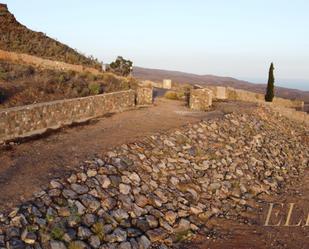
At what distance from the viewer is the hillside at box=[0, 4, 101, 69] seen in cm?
3419

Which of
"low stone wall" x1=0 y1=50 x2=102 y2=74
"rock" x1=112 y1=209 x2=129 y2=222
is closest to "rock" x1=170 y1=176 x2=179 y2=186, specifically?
"rock" x1=112 y1=209 x2=129 y2=222

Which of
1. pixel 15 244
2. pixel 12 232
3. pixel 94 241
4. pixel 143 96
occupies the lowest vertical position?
pixel 94 241

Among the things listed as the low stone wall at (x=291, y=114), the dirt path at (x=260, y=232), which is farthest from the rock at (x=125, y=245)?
the low stone wall at (x=291, y=114)

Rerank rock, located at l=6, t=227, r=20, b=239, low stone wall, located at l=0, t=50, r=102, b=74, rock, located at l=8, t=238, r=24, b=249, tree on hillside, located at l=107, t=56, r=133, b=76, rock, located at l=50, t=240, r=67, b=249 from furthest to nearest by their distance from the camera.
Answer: tree on hillside, located at l=107, t=56, r=133, b=76, low stone wall, located at l=0, t=50, r=102, b=74, rock, located at l=50, t=240, r=67, b=249, rock, located at l=6, t=227, r=20, b=239, rock, located at l=8, t=238, r=24, b=249

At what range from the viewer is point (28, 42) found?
37469 mm

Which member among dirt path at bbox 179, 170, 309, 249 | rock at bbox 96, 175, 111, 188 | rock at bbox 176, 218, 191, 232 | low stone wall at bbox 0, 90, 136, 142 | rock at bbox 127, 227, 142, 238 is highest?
low stone wall at bbox 0, 90, 136, 142

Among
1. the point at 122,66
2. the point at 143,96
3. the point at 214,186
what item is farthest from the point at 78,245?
the point at 122,66

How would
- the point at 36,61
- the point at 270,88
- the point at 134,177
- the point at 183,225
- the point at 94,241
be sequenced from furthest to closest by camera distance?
the point at 270,88
the point at 36,61
the point at 134,177
the point at 183,225
the point at 94,241

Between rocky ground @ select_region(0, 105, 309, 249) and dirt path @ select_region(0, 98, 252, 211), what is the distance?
1.39 feet

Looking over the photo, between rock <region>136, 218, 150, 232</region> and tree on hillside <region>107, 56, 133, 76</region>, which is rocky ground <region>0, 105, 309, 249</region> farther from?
tree on hillside <region>107, 56, 133, 76</region>

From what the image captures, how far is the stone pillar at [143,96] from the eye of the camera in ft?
77.0

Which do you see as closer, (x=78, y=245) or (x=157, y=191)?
(x=78, y=245)

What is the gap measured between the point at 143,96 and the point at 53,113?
8.46 m

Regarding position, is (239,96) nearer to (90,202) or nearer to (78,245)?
(90,202)
